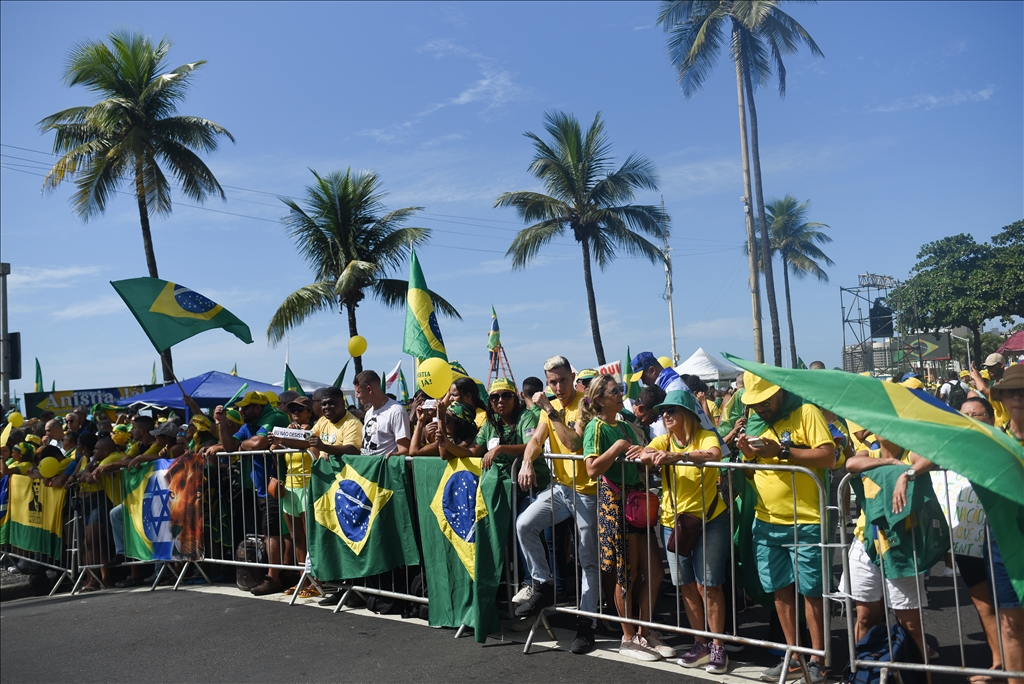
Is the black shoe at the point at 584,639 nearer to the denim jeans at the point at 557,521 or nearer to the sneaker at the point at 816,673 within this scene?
the denim jeans at the point at 557,521

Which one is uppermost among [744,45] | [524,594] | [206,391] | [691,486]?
[744,45]

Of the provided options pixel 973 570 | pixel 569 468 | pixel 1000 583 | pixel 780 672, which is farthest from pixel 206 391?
pixel 1000 583

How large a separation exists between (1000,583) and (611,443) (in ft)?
7.52

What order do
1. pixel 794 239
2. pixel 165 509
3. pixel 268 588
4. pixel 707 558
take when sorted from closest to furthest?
pixel 707 558 → pixel 268 588 → pixel 165 509 → pixel 794 239

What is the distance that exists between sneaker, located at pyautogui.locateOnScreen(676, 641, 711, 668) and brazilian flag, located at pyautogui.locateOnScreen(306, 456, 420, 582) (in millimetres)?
2351

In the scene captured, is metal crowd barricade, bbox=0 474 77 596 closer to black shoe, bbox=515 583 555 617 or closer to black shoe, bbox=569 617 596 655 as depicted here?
black shoe, bbox=515 583 555 617

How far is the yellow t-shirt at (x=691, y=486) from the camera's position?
16.7 feet

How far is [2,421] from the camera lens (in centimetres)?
1449

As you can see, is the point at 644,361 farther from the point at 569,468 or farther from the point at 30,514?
the point at 30,514

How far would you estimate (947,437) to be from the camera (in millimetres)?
3645

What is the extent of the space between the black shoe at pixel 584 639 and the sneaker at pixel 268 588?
3.58 metres

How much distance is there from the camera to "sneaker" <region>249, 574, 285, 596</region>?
7.84 m

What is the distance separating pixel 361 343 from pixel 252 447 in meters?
2.51

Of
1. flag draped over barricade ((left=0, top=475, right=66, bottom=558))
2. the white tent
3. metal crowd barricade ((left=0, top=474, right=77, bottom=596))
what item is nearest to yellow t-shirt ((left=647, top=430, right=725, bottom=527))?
metal crowd barricade ((left=0, top=474, right=77, bottom=596))
